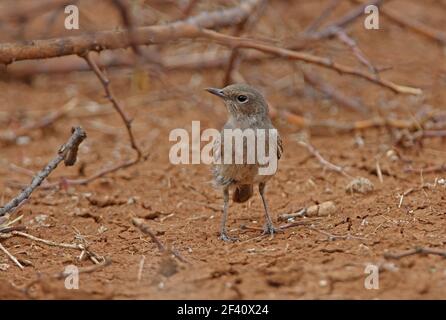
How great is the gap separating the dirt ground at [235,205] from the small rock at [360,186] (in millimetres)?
78

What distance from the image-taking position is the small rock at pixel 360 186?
6176 millimetres

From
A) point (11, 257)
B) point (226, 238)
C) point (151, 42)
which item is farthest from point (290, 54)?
point (11, 257)

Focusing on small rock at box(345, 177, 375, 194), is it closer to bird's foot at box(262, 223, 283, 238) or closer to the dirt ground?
the dirt ground

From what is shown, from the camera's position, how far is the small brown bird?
5539 millimetres

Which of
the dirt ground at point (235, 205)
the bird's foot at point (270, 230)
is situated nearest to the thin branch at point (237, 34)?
the dirt ground at point (235, 205)

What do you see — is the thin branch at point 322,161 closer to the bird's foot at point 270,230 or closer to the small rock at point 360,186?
the small rock at point 360,186

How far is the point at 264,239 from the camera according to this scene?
528 cm

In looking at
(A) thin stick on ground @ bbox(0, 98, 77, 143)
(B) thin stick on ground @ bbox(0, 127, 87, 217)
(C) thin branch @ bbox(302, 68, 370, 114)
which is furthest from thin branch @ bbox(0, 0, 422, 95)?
(A) thin stick on ground @ bbox(0, 98, 77, 143)

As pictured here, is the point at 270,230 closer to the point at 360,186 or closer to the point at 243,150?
the point at 243,150

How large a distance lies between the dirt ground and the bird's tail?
0.54 feet

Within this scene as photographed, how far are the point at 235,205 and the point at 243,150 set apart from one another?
0.96 meters

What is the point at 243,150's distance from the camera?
18.3 ft
